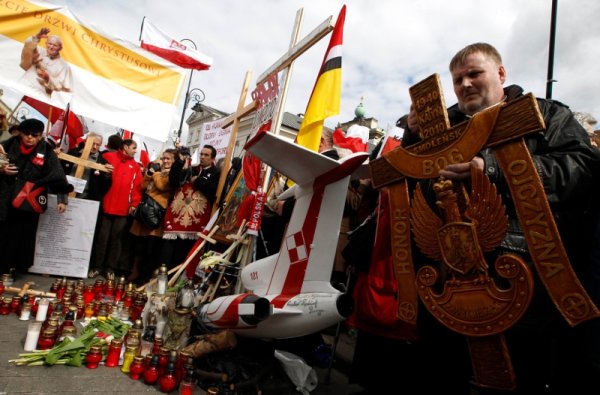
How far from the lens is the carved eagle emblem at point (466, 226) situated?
1.27 metres

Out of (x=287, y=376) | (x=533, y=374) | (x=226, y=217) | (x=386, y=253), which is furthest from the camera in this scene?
(x=226, y=217)

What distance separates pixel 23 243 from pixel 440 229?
546cm

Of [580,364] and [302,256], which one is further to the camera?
[302,256]

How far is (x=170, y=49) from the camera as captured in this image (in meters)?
8.08

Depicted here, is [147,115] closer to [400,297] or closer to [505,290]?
[400,297]

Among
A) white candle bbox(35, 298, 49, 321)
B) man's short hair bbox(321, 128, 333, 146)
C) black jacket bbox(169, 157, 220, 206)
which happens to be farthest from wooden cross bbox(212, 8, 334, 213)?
white candle bbox(35, 298, 49, 321)

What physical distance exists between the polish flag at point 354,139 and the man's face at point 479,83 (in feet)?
6.10

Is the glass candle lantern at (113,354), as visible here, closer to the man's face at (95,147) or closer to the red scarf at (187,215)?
the red scarf at (187,215)

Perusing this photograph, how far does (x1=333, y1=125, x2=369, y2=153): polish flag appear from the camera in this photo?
11.4 feet

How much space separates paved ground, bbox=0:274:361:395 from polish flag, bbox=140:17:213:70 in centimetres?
640

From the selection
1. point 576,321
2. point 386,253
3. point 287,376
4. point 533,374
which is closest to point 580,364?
point 533,374

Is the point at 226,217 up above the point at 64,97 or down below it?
below

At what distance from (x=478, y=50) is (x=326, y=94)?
2.05 meters

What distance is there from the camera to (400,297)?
1.55m
